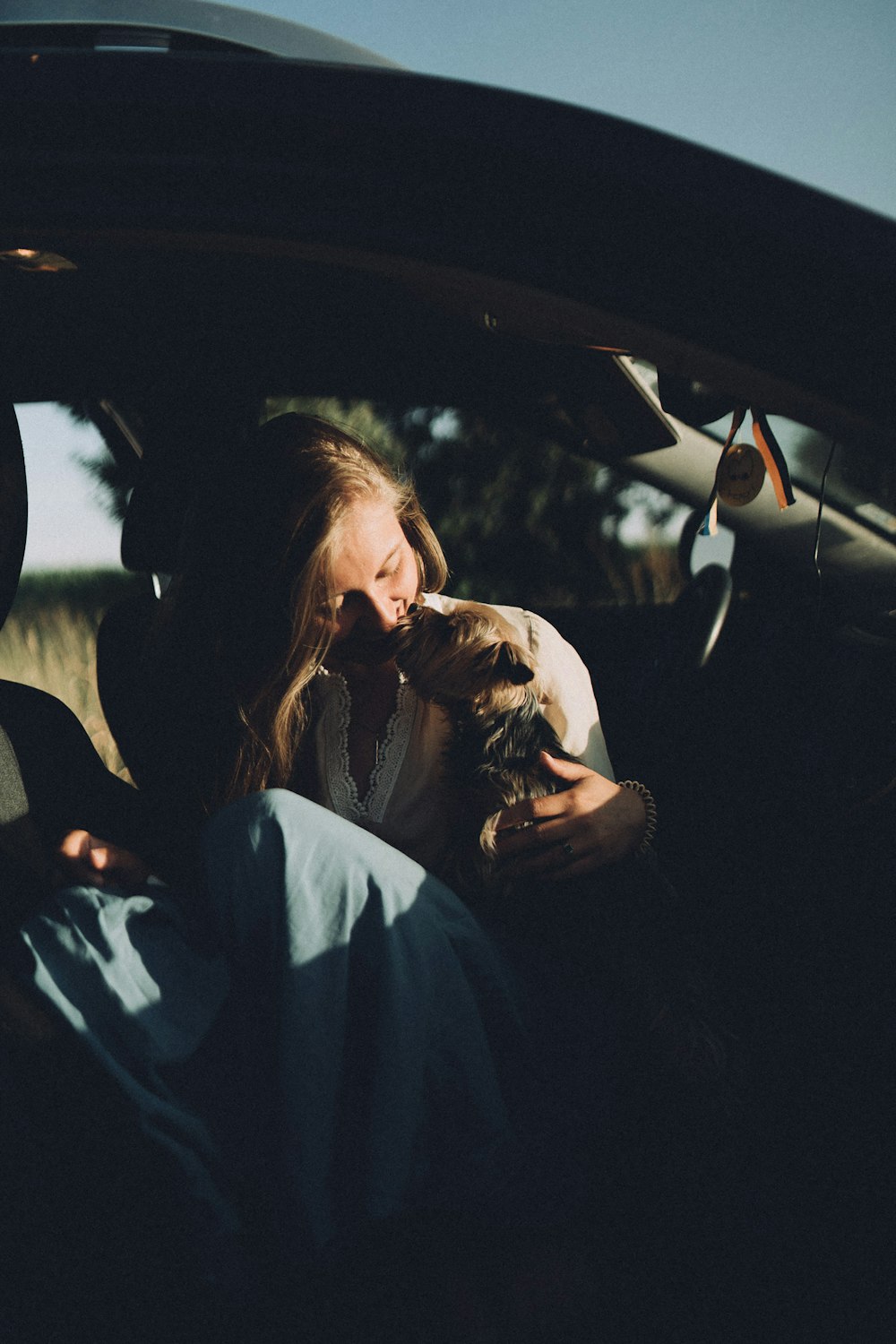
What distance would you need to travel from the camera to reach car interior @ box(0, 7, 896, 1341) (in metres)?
0.92

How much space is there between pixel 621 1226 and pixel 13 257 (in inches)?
70.7

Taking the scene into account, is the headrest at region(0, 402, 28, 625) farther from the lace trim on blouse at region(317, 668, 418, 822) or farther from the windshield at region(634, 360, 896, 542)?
the windshield at region(634, 360, 896, 542)

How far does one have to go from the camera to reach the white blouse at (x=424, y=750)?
6.49ft

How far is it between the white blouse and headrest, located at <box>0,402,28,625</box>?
2.49 ft

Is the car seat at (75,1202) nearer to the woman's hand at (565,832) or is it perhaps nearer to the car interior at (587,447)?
the car interior at (587,447)

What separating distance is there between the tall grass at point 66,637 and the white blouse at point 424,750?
636 millimetres

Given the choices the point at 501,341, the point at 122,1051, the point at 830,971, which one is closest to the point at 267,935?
the point at 122,1051

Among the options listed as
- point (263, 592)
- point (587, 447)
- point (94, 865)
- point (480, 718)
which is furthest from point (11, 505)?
point (587, 447)

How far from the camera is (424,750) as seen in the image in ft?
6.70

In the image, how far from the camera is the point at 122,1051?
4.33 ft

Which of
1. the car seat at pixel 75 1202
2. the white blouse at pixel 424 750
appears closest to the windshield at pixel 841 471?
the white blouse at pixel 424 750

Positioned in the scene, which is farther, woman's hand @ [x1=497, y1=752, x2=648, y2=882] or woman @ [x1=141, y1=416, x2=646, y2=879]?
woman @ [x1=141, y1=416, x2=646, y2=879]

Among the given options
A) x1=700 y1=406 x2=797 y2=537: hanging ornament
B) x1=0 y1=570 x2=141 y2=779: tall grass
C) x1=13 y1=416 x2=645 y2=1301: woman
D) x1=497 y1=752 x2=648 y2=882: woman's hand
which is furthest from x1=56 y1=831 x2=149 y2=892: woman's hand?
x1=700 y1=406 x2=797 y2=537: hanging ornament

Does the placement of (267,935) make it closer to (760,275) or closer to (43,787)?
(43,787)
